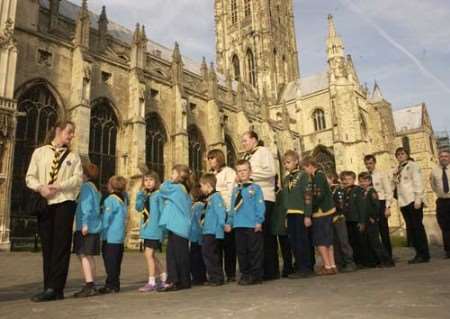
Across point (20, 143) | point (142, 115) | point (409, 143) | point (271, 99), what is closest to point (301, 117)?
point (271, 99)

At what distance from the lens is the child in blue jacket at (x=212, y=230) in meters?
4.86

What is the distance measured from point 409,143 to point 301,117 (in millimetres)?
15029

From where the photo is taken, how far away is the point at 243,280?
4.55 meters

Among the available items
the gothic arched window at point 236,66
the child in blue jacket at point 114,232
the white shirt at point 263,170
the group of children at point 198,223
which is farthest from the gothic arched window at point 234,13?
the child in blue jacket at point 114,232

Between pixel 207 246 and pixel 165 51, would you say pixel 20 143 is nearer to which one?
pixel 207 246

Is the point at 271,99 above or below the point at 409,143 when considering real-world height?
above

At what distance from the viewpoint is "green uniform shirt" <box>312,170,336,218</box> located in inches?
220

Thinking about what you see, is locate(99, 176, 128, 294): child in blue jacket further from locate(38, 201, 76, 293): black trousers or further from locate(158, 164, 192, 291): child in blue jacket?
locate(38, 201, 76, 293): black trousers

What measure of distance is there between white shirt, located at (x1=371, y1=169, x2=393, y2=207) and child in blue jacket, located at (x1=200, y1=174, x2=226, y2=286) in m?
3.69

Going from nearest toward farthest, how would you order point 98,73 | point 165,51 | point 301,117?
point 98,73 → point 165,51 → point 301,117

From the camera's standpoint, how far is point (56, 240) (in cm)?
380

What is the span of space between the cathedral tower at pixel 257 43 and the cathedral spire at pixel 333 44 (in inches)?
303

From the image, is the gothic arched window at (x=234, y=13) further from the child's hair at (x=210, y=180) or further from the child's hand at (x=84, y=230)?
the child's hand at (x=84, y=230)

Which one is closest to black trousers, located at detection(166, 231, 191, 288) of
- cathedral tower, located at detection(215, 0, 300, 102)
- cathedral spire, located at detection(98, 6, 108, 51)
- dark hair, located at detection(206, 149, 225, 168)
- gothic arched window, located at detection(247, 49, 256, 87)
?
dark hair, located at detection(206, 149, 225, 168)
